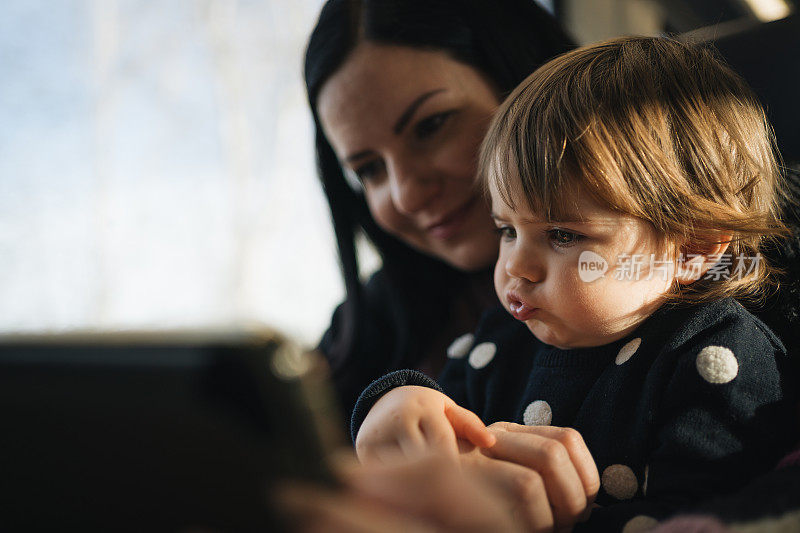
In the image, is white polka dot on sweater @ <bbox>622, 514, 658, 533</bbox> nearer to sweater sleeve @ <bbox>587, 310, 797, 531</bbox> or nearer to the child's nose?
sweater sleeve @ <bbox>587, 310, 797, 531</bbox>

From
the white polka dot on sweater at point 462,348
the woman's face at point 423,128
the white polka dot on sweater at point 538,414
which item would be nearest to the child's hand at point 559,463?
the white polka dot on sweater at point 538,414

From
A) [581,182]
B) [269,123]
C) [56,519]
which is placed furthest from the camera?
[269,123]

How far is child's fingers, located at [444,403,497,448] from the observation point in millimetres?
583

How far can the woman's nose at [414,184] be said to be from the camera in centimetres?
96

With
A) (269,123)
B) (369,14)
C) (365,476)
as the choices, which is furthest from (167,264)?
(365,476)

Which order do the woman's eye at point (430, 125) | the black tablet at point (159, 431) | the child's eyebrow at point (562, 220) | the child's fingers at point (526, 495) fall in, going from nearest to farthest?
the black tablet at point (159, 431), the child's fingers at point (526, 495), the child's eyebrow at point (562, 220), the woman's eye at point (430, 125)

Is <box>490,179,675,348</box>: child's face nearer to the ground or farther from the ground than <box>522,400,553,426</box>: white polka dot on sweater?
Answer: farther from the ground

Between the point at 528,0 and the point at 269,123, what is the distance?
5.09 feet

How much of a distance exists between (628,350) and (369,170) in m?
0.57

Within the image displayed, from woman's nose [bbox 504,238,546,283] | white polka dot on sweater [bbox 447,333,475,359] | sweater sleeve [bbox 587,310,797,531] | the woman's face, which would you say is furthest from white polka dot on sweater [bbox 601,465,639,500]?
the woman's face

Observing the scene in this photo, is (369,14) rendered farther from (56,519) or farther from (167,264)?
(167,264)

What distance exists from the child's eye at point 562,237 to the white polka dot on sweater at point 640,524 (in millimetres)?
285

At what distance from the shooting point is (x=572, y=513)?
1.77ft

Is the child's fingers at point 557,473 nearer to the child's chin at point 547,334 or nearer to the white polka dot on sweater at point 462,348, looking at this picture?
the child's chin at point 547,334
